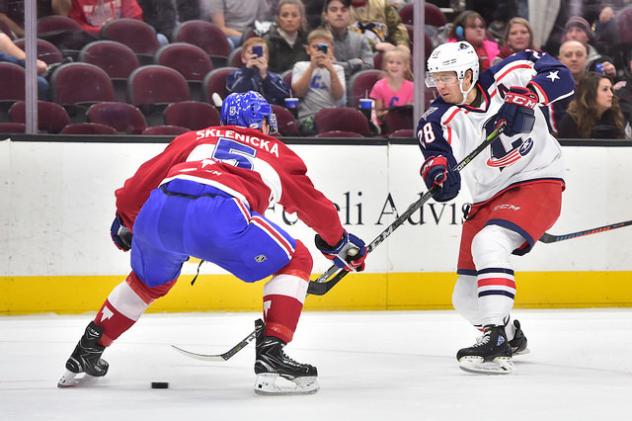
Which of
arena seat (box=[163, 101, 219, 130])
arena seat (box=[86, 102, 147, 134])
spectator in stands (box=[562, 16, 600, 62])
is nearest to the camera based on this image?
arena seat (box=[86, 102, 147, 134])

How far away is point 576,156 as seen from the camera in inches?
221

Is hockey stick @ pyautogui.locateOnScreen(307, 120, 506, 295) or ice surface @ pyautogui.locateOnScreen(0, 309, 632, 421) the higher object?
hockey stick @ pyautogui.locateOnScreen(307, 120, 506, 295)

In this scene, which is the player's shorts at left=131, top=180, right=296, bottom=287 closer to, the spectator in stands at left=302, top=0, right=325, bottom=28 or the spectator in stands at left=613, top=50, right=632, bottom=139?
the spectator in stands at left=302, top=0, right=325, bottom=28

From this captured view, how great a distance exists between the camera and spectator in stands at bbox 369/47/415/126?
5.68 metres

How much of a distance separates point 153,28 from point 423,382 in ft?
9.24

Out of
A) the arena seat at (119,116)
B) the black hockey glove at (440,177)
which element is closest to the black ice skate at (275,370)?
the black hockey glove at (440,177)

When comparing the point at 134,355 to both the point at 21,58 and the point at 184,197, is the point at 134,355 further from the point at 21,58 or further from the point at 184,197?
the point at 21,58

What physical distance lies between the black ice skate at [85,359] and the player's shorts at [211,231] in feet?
1.24

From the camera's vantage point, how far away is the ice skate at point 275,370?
3.07 metres

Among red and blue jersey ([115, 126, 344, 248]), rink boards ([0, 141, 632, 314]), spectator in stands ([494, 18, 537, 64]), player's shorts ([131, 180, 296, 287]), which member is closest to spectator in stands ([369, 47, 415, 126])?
rink boards ([0, 141, 632, 314])

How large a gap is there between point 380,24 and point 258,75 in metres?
0.71

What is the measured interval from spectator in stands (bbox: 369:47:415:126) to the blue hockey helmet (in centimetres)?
252

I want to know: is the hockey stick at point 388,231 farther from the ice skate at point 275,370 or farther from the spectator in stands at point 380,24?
the spectator in stands at point 380,24

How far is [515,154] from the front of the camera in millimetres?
3840
